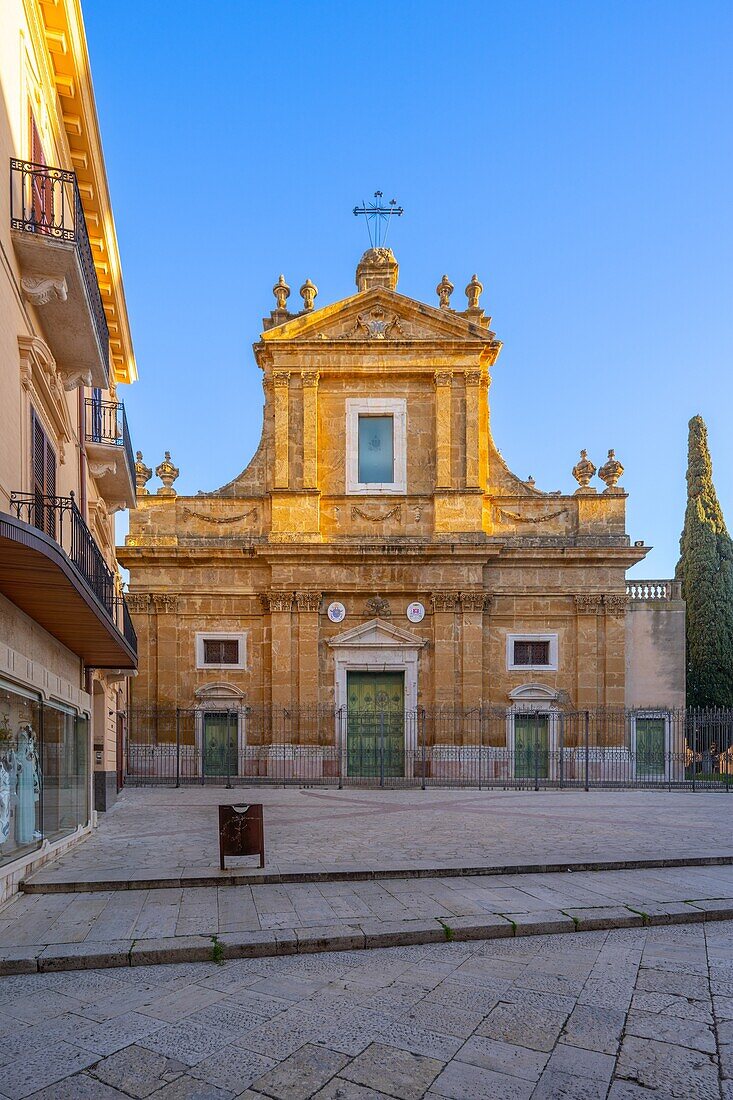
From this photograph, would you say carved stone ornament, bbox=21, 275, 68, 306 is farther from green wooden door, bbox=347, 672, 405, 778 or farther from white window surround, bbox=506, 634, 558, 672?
white window surround, bbox=506, 634, 558, 672

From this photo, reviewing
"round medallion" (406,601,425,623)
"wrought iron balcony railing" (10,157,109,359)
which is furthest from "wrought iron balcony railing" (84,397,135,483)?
"round medallion" (406,601,425,623)

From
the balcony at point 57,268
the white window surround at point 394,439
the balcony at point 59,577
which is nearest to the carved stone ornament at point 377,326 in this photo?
the white window surround at point 394,439

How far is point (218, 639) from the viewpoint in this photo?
26766 millimetres

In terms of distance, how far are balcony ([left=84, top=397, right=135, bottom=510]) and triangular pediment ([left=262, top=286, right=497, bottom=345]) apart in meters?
11.2

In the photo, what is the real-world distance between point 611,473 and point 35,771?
21.6 metres

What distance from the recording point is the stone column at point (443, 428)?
2675cm

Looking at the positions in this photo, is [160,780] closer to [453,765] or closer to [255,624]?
[255,624]

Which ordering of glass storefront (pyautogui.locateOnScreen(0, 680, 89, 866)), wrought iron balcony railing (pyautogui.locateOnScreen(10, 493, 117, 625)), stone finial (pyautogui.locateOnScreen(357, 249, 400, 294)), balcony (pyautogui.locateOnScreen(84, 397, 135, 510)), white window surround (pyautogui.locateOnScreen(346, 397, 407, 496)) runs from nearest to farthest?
glass storefront (pyautogui.locateOnScreen(0, 680, 89, 866)) → wrought iron balcony railing (pyautogui.locateOnScreen(10, 493, 117, 625)) → balcony (pyautogui.locateOnScreen(84, 397, 135, 510)) → white window surround (pyautogui.locateOnScreen(346, 397, 407, 496)) → stone finial (pyautogui.locateOnScreen(357, 249, 400, 294))

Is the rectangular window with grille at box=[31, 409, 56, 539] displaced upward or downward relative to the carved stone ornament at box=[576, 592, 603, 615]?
upward

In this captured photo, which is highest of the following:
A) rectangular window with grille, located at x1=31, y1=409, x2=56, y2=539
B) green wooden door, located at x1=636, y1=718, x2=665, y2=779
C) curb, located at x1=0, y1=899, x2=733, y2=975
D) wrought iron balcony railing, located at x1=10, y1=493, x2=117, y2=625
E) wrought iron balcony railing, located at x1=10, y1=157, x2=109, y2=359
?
wrought iron balcony railing, located at x1=10, y1=157, x2=109, y2=359

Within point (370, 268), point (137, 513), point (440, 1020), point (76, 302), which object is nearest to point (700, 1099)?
point (440, 1020)

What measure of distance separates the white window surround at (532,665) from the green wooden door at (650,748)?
298 cm

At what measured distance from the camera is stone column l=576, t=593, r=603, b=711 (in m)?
26.2

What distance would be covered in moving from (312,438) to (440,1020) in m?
22.5
